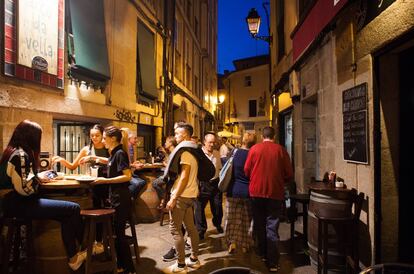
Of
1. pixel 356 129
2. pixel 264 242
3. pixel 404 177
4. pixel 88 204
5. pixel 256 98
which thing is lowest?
pixel 264 242

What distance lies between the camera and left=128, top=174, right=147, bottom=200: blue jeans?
6899mm

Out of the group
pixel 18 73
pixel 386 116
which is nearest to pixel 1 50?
pixel 18 73

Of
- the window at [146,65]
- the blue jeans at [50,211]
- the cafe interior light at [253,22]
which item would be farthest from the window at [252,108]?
the blue jeans at [50,211]

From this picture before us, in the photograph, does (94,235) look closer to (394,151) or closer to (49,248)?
(49,248)

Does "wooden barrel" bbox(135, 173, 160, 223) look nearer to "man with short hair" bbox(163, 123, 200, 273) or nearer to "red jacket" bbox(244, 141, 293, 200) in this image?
"man with short hair" bbox(163, 123, 200, 273)

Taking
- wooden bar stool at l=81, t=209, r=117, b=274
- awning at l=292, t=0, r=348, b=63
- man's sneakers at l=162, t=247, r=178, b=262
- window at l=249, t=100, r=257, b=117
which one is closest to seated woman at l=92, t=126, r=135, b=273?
wooden bar stool at l=81, t=209, r=117, b=274

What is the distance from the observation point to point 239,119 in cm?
3691

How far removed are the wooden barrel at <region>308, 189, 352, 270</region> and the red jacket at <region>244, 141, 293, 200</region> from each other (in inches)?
23.1

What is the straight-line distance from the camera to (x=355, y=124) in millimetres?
4574

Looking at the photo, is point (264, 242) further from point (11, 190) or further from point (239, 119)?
point (239, 119)

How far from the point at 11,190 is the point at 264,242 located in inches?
140

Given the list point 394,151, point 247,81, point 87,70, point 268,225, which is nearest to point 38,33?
point 87,70

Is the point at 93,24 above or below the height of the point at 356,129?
above

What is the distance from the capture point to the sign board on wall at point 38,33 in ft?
17.5
